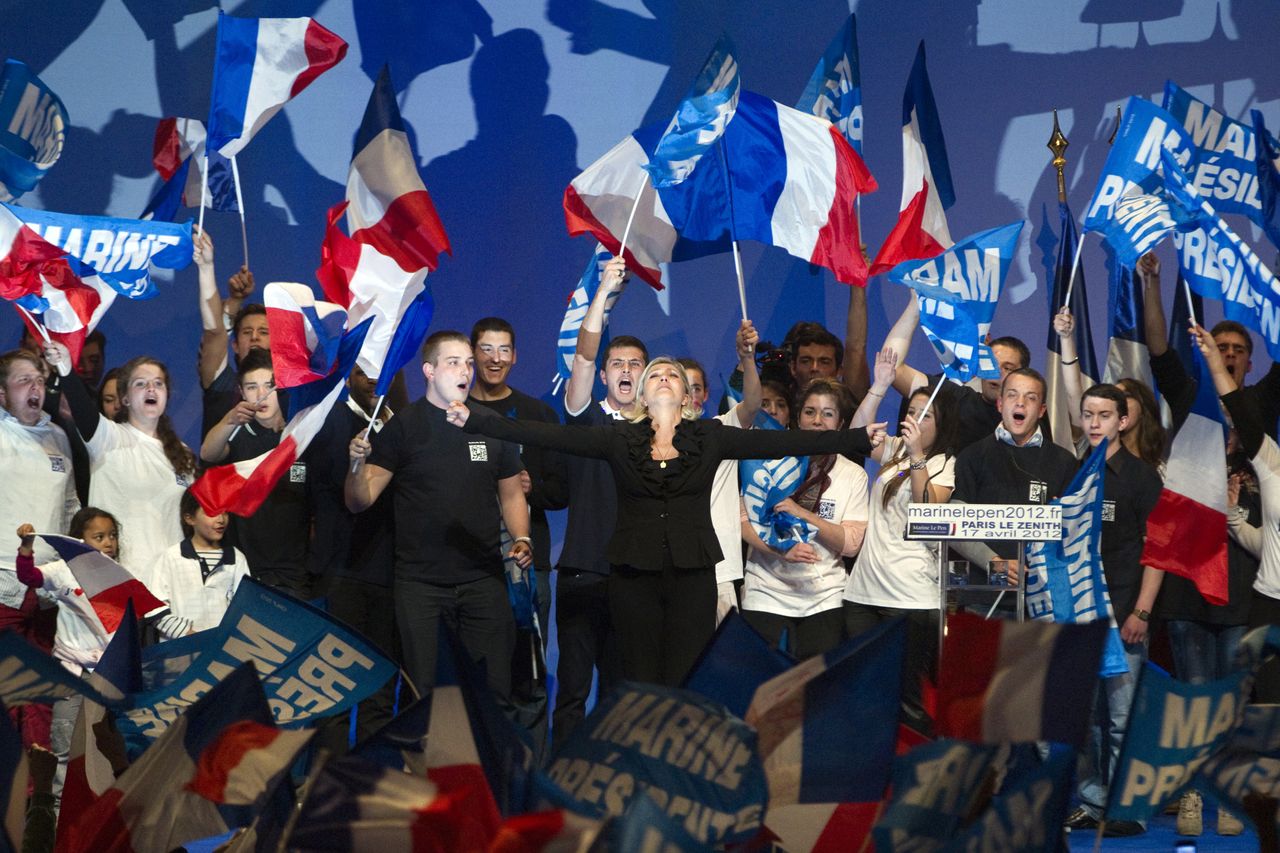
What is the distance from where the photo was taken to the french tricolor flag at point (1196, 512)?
551 cm

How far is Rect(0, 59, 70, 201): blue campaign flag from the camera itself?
21.6ft

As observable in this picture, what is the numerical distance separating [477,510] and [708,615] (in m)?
1.07

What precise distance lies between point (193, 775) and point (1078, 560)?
150 inches

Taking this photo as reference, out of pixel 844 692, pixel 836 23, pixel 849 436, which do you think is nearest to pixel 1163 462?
pixel 849 436

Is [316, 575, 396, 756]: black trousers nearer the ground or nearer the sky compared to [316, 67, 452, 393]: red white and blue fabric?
nearer the ground

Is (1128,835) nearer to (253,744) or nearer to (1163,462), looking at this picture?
(1163,462)

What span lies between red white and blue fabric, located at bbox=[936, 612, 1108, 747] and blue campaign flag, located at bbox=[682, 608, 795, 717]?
0.22 m

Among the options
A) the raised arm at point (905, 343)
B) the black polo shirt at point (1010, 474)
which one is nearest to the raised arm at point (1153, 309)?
the raised arm at point (905, 343)

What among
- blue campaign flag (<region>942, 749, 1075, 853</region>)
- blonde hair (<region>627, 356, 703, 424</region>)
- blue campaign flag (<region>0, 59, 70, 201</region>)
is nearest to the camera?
blue campaign flag (<region>942, 749, 1075, 853</region>)

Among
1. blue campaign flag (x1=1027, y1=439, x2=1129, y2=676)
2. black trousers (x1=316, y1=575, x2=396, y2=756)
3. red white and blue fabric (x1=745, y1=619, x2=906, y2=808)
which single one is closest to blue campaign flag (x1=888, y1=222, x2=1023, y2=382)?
blue campaign flag (x1=1027, y1=439, x2=1129, y2=676)

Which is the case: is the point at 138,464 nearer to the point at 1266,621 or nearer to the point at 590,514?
the point at 590,514

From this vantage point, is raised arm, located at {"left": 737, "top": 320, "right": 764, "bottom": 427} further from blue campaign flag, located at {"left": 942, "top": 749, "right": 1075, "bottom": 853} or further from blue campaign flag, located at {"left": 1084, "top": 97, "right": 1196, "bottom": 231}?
blue campaign flag, located at {"left": 942, "top": 749, "right": 1075, "bottom": 853}

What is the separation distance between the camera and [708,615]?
4.91m

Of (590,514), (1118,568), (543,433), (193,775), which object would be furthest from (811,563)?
(193,775)
